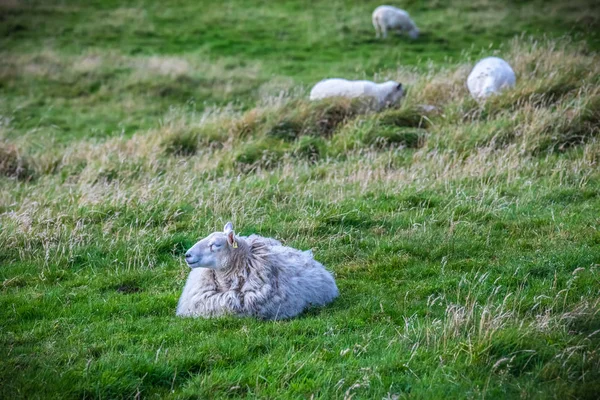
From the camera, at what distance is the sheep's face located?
6906 mm

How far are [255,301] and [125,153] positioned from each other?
727 centimetres

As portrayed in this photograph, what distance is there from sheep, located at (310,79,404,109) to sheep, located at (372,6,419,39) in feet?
29.2

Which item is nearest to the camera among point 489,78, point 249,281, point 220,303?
point 220,303

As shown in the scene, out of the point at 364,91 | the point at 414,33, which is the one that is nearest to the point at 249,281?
the point at 364,91

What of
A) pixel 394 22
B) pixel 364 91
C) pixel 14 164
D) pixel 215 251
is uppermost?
pixel 394 22

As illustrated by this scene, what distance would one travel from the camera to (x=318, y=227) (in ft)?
29.1

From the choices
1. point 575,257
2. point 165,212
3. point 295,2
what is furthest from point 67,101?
point 575,257

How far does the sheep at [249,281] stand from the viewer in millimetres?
6744

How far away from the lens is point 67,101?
19391 mm

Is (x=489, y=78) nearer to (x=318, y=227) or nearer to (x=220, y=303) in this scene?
(x=318, y=227)

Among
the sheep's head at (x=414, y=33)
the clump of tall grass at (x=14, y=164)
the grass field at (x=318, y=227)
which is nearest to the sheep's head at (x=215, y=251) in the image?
the grass field at (x=318, y=227)

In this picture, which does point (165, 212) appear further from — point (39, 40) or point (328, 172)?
point (39, 40)

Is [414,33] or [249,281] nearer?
[249,281]

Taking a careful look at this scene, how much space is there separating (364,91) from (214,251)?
9760mm
